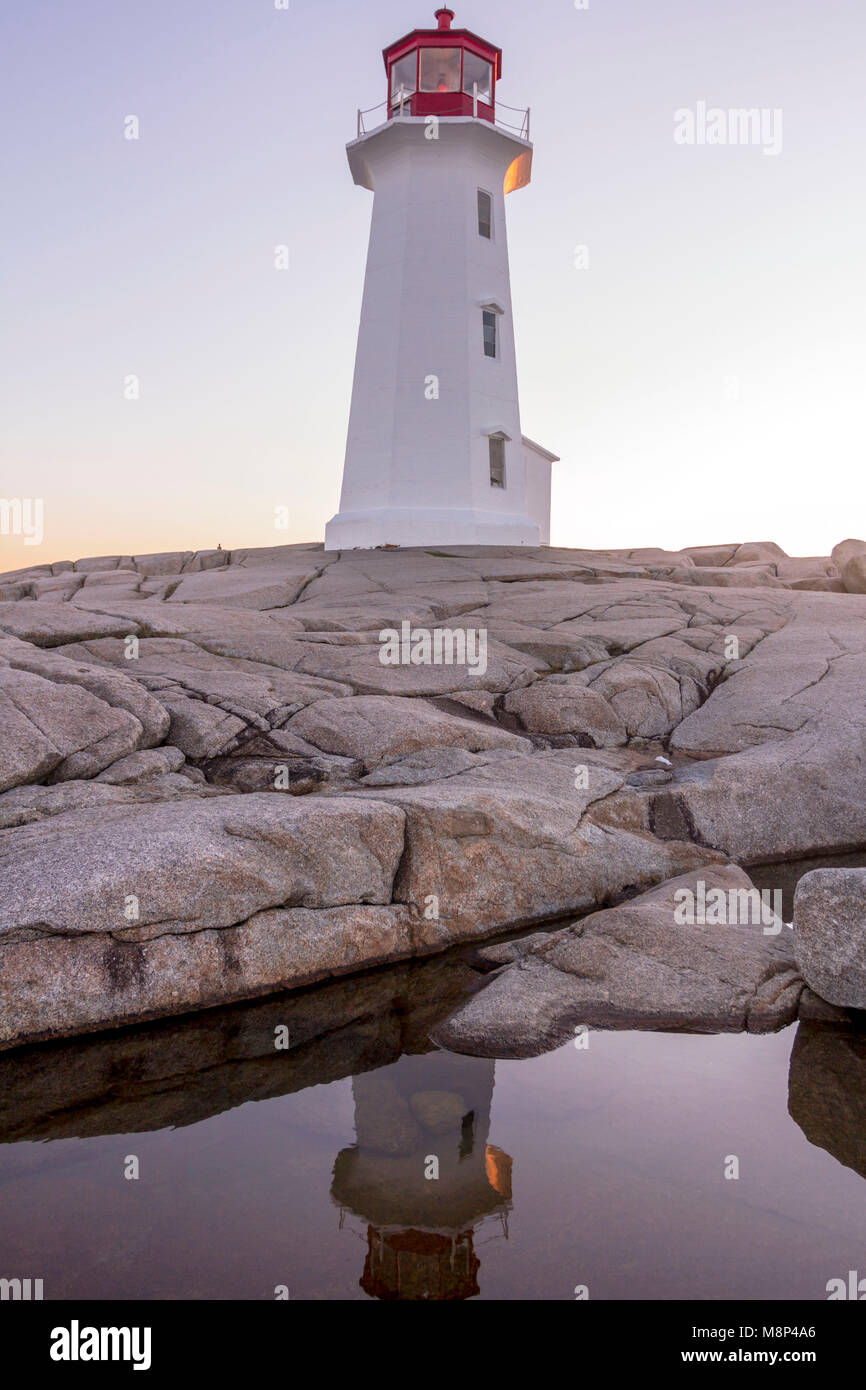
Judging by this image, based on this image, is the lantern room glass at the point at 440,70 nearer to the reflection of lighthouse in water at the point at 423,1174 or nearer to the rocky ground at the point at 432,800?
the rocky ground at the point at 432,800

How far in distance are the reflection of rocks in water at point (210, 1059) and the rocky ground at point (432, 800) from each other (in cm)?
27

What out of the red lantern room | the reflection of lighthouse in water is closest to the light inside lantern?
the red lantern room

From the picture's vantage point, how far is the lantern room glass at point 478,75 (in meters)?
32.9

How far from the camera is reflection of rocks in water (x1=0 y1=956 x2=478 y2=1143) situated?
6211 millimetres

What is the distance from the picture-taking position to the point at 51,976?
23.5 feet

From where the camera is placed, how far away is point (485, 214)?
32438 mm

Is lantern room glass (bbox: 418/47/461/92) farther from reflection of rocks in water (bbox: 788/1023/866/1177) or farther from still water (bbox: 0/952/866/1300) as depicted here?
reflection of rocks in water (bbox: 788/1023/866/1177)

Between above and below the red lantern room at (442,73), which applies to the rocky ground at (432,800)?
below

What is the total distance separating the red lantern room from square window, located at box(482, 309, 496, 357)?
7034 millimetres

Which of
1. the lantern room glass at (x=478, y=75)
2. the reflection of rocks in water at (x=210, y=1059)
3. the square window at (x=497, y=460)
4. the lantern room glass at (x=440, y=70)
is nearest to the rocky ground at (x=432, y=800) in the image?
the reflection of rocks in water at (x=210, y=1059)

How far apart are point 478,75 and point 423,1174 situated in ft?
123

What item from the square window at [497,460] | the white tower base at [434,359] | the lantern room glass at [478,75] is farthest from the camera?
the lantern room glass at [478,75]

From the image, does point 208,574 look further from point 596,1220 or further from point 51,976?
point 596,1220
